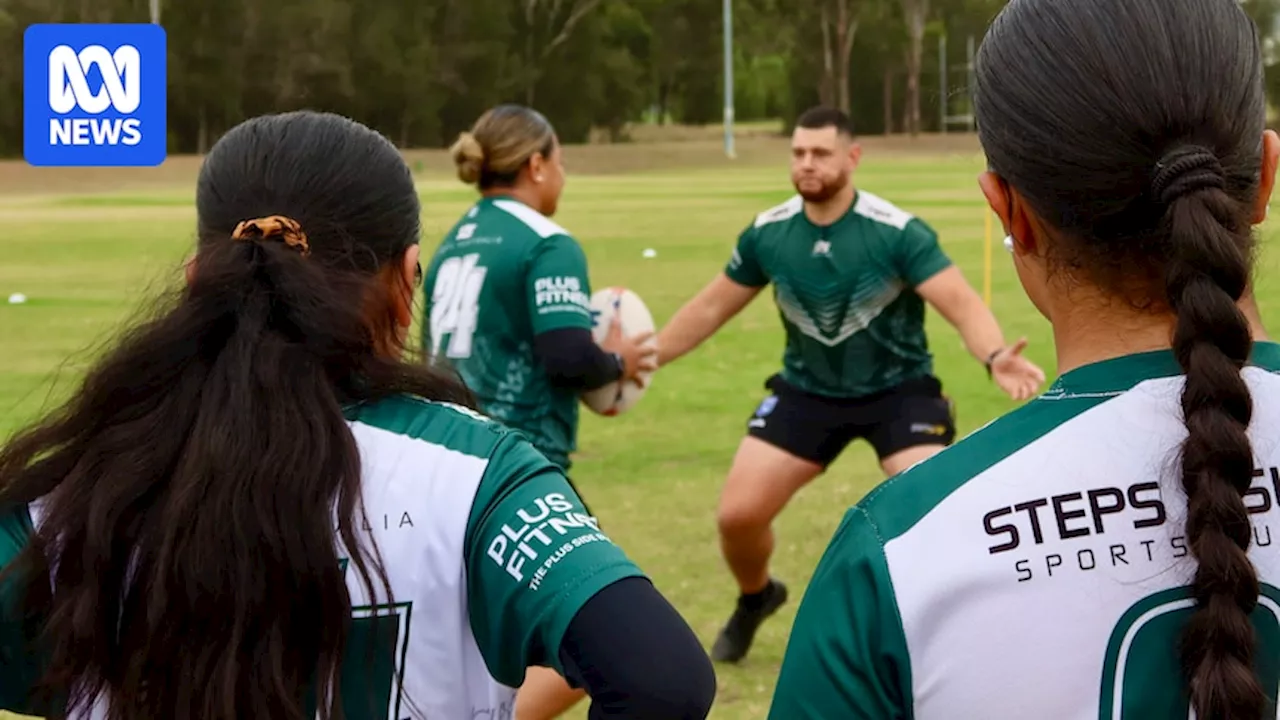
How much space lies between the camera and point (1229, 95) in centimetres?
157

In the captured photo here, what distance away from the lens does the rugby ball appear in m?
5.53

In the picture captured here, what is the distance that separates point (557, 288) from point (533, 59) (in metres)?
60.0

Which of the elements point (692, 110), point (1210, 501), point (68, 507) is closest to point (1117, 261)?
point (1210, 501)

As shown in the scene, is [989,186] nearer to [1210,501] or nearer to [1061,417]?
[1061,417]

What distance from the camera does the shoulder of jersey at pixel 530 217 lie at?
17.1 feet

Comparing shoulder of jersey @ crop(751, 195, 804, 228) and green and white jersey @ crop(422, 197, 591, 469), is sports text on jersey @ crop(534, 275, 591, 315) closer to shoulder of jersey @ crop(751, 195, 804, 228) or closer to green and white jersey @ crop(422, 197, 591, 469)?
green and white jersey @ crop(422, 197, 591, 469)

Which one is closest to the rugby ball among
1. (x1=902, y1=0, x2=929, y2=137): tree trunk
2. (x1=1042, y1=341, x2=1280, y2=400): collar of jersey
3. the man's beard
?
the man's beard

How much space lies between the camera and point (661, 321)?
16.0 metres

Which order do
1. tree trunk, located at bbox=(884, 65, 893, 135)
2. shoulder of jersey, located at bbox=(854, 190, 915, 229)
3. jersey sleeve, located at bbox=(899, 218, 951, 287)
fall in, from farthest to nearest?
tree trunk, located at bbox=(884, 65, 893, 135)
shoulder of jersey, located at bbox=(854, 190, 915, 229)
jersey sleeve, located at bbox=(899, 218, 951, 287)

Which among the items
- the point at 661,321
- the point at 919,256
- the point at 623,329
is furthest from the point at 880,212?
the point at 661,321

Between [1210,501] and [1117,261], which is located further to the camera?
[1117,261]

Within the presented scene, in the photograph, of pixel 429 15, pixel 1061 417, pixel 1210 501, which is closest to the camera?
pixel 1210 501

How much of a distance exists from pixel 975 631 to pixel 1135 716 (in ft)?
0.57

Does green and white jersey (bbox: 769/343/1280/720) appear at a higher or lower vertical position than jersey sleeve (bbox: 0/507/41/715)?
higher
